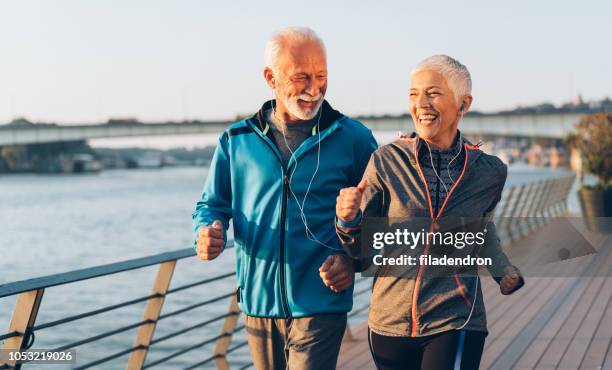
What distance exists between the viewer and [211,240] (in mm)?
2754

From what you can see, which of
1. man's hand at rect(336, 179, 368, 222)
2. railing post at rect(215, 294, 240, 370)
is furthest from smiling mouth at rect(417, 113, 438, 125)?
railing post at rect(215, 294, 240, 370)

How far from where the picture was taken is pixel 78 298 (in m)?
22.4

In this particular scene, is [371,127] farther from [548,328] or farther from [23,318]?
[23,318]

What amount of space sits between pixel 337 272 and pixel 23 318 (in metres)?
1.47

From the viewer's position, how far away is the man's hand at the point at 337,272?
265 centimetres

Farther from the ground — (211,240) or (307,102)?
(307,102)

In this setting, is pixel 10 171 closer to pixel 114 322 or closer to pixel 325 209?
pixel 114 322

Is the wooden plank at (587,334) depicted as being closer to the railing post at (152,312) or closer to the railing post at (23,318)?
the railing post at (152,312)

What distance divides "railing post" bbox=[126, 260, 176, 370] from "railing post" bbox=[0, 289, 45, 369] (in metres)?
1.20

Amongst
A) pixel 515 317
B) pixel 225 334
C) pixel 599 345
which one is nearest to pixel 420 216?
pixel 225 334

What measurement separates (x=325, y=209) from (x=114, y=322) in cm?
1587

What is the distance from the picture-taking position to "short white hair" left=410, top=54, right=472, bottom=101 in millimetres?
2557

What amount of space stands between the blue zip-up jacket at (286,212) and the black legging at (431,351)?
338 mm

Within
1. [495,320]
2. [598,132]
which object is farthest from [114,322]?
[495,320]
